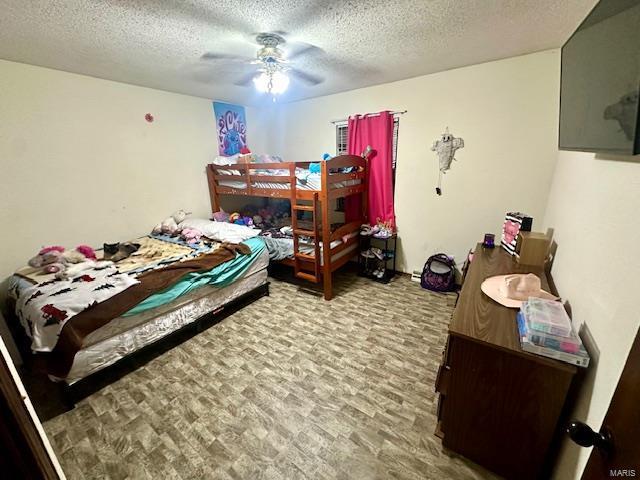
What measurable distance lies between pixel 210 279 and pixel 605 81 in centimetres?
264

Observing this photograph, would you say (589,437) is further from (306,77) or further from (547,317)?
(306,77)

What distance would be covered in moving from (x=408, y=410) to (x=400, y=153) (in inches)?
105

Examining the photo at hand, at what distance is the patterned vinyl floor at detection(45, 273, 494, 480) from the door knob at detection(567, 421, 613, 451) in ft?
3.20

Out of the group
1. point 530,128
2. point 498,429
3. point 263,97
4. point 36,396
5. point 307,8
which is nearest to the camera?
point 498,429

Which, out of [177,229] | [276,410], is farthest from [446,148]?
[177,229]

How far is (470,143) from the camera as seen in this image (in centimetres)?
272

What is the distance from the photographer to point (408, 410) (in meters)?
1.62

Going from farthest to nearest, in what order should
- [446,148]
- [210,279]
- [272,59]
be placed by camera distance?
[446,148] → [210,279] → [272,59]

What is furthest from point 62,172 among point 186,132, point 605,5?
point 605,5

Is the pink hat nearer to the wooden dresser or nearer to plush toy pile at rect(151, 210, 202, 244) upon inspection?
the wooden dresser

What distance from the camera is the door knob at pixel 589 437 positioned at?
1.92ft

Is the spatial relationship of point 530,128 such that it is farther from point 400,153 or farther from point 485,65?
point 400,153

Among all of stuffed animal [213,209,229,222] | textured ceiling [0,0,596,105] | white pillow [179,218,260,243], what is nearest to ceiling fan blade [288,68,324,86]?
textured ceiling [0,0,596,105]

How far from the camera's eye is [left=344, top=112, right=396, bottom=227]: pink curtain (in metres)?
3.16
